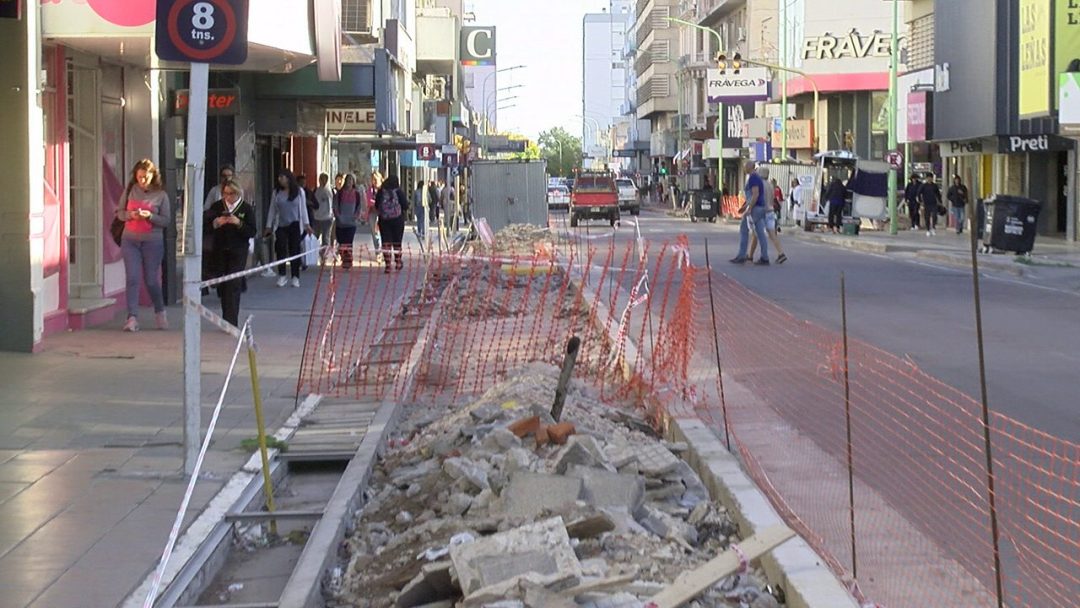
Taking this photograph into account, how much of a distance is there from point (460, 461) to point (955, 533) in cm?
252

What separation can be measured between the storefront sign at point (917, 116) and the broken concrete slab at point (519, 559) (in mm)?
44592

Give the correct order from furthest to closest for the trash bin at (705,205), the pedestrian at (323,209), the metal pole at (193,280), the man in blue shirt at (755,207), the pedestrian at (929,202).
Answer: the trash bin at (705,205) < the pedestrian at (929,202) < the pedestrian at (323,209) < the man in blue shirt at (755,207) < the metal pole at (193,280)

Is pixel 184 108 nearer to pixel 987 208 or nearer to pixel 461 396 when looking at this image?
pixel 461 396

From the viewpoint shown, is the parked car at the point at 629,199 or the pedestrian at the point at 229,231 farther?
the parked car at the point at 629,199

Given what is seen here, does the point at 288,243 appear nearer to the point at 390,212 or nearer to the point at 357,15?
the point at 390,212

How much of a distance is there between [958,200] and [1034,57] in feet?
28.8

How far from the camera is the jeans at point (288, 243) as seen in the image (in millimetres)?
21745

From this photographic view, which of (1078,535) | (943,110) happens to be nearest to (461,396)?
(1078,535)

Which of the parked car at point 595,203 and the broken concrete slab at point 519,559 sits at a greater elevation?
the parked car at point 595,203

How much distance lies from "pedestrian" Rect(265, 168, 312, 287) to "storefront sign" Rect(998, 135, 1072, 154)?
904 inches

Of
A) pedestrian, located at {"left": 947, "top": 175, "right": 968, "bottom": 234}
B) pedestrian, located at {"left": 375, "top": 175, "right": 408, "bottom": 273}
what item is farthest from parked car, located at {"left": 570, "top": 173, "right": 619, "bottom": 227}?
pedestrian, located at {"left": 375, "top": 175, "right": 408, "bottom": 273}

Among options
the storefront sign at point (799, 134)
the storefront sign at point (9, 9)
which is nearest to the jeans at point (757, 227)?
the storefront sign at point (9, 9)

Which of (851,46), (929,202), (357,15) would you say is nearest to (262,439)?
(357,15)

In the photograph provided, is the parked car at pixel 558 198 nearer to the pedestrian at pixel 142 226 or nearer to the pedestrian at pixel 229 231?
the pedestrian at pixel 229 231
